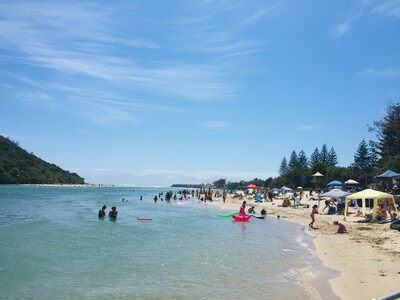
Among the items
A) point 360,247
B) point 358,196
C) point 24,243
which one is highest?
point 358,196

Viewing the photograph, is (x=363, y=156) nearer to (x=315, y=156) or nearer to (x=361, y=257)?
(x=315, y=156)

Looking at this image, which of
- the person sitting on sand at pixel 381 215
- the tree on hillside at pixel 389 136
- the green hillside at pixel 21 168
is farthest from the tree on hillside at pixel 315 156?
the green hillside at pixel 21 168

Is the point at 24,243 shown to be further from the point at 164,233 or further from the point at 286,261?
the point at 286,261

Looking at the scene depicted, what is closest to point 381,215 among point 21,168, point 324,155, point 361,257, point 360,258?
point 361,257

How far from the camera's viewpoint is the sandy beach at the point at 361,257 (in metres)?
9.25

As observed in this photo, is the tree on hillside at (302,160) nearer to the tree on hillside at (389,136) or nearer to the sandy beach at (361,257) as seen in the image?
the tree on hillside at (389,136)

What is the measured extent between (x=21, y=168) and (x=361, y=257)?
151 m

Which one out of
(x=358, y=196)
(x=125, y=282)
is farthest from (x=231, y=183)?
(x=125, y=282)

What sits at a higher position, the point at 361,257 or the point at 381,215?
the point at 381,215

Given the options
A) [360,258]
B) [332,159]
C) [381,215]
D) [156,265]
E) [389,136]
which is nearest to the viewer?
[156,265]

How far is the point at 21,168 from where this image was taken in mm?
142625

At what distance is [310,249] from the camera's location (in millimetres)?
16078

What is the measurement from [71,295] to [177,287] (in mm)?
2797

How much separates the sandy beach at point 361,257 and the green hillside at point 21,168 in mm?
137676
